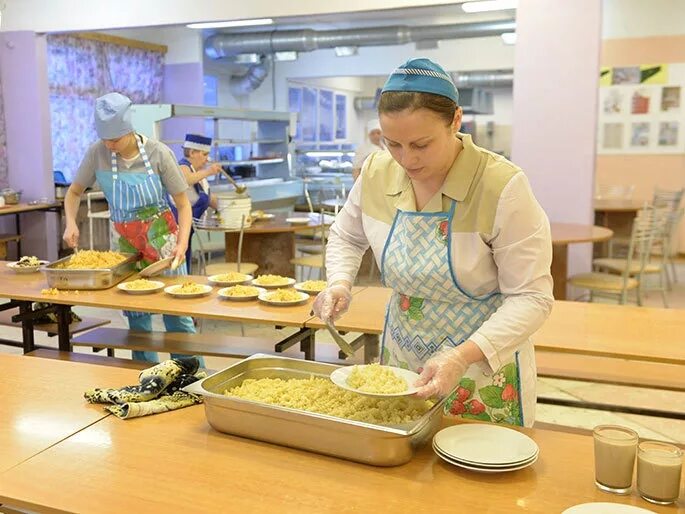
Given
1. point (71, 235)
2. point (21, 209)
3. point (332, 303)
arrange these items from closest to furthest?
point (332, 303) → point (71, 235) → point (21, 209)

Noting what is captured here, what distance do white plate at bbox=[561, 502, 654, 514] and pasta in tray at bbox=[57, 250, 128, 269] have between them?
2796mm

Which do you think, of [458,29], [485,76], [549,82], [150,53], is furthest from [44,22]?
[485,76]

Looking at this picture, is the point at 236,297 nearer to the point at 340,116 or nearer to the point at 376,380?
the point at 376,380

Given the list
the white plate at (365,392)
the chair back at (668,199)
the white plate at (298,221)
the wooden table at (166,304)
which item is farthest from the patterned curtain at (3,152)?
the white plate at (365,392)

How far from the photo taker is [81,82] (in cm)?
948

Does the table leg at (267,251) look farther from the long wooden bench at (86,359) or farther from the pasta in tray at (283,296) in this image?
the pasta in tray at (283,296)

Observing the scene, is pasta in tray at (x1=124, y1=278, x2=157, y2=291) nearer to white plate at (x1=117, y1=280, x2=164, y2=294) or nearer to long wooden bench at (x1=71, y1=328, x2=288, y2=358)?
white plate at (x1=117, y1=280, x2=164, y2=294)

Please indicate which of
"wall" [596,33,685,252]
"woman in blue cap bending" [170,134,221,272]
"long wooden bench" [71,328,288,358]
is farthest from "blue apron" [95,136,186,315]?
"wall" [596,33,685,252]

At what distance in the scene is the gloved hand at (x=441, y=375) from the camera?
149 cm

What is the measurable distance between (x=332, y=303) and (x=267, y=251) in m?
4.82

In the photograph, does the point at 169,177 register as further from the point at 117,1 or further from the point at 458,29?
the point at 458,29

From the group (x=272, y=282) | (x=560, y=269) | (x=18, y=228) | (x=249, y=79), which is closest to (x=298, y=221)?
(x=560, y=269)

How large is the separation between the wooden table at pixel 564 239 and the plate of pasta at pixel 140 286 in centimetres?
267

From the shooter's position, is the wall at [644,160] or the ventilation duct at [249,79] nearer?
the wall at [644,160]
